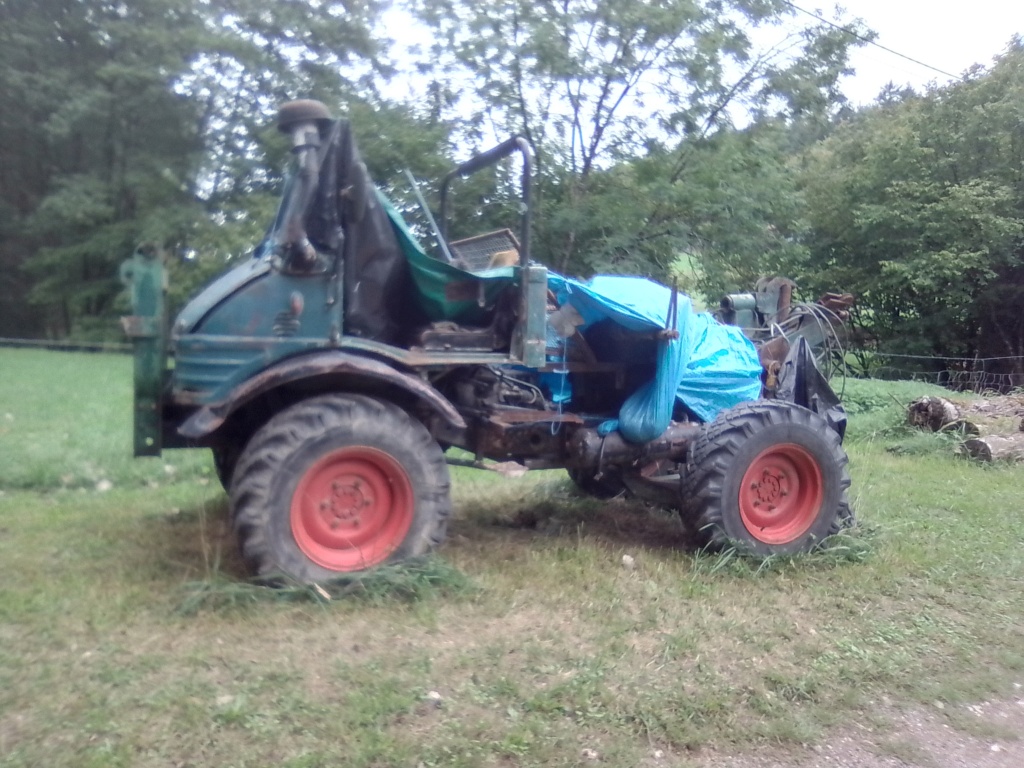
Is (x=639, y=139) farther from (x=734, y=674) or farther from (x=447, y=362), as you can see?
(x=734, y=674)

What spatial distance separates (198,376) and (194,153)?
36.7ft

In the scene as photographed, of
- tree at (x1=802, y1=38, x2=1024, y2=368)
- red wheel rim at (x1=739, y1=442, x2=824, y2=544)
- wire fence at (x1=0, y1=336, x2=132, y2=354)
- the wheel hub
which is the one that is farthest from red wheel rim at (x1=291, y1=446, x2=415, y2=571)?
tree at (x1=802, y1=38, x2=1024, y2=368)

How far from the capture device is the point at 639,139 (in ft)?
48.3

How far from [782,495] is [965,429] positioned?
5730 millimetres

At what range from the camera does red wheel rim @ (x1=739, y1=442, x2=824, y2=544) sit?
5879 mm

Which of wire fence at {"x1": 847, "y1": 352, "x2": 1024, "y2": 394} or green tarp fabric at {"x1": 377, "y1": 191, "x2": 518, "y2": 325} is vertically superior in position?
green tarp fabric at {"x1": 377, "y1": 191, "x2": 518, "y2": 325}

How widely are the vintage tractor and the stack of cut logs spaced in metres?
4.34

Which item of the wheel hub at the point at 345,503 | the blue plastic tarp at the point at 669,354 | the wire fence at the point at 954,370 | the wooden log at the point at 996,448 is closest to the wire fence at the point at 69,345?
the wheel hub at the point at 345,503

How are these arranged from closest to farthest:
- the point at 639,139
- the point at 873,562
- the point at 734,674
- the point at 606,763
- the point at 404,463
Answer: the point at 606,763
the point at 734,674
the point at 404,463
the point at 873,562
the point at 639,139

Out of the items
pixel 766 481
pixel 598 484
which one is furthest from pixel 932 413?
pixel 766 481

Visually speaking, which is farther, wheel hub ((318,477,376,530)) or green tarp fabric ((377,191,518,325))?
green tarp fabric ((377,191,518,325))

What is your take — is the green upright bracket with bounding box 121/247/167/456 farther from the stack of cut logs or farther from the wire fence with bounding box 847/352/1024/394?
the wire fence with bounding box 847/352/1024/394

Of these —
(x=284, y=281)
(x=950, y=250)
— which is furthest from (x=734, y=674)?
(x=950, y=250)

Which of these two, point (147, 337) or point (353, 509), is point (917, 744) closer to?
point (353, 509)
